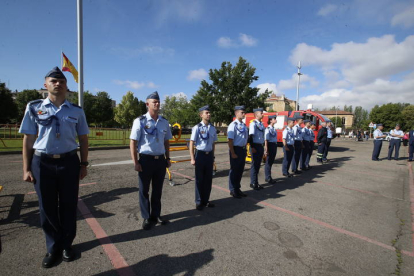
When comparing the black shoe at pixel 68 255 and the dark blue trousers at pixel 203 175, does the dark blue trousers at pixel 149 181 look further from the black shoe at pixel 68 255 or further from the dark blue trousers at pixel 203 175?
the black shoe at pixel 68 255

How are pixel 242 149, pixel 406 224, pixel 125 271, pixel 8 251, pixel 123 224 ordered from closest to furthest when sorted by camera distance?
1. pixel 125 271
2. pixel 8 251
3. pixel 123 224
4. pixel 406 224
5. pixel 242 149

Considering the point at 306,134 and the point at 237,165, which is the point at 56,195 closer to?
the point at 237,165

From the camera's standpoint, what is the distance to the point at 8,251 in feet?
7.82

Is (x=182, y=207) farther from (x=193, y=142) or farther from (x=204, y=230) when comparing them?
(x=193, y=142)

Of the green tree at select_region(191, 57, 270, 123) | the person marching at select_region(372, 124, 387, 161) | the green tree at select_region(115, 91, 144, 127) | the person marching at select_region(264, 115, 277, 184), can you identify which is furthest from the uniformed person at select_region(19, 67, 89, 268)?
the green tree at select_region(115, 91, 144, 127)

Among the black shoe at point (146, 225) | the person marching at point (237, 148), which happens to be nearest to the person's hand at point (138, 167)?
the black shoe at point (146, 225)

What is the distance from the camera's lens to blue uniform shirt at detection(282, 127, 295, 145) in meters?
6.70

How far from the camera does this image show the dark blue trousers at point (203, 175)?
387cm

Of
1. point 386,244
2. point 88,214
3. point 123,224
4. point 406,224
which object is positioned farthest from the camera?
point 406,224

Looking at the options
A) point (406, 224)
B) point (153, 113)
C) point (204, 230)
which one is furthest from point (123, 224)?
point (406, 224)

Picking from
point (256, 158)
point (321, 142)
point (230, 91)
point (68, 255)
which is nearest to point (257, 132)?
point (256, 158)

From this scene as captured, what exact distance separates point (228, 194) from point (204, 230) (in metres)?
1.87

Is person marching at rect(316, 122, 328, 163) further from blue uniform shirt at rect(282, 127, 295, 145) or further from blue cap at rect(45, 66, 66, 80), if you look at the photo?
blue cap at rect(45, 66, 66, 80)

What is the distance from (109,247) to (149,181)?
998 mm
